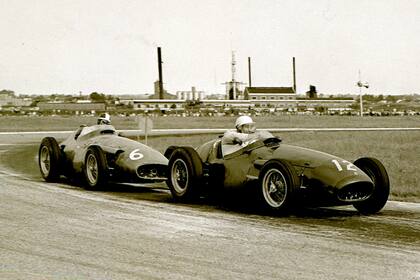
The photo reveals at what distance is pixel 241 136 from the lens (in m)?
12.0

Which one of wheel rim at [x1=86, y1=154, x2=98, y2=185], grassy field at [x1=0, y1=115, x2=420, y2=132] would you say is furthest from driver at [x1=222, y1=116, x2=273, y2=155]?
grassy field at [x1=0, y1=115, x2=420, y2=132]

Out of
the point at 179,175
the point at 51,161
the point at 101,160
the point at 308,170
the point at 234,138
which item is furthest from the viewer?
the point at 51,161

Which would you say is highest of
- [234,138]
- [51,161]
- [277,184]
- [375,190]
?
[234,138]

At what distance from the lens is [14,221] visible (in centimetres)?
984

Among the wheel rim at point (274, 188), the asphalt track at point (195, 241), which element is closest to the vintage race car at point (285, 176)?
the wheel rim at point (274, 188)

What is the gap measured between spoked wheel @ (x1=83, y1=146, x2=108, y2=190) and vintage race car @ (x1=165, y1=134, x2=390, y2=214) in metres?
2.15

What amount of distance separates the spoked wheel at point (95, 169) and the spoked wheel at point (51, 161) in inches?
51.4

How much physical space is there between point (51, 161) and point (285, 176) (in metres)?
7.29

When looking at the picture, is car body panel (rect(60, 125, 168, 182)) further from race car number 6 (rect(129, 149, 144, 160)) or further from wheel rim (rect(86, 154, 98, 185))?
wheel rim (rect(86, 154, 98, 185))

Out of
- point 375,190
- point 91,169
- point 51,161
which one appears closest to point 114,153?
point 91,169

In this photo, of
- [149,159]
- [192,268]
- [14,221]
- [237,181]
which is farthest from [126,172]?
[192,268]

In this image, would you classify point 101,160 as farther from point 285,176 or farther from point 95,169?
point 285,176

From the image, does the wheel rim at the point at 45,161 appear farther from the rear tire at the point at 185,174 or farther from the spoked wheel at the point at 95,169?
the rear tire at the point at 185,174

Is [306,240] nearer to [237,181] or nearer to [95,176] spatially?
[237,181]
